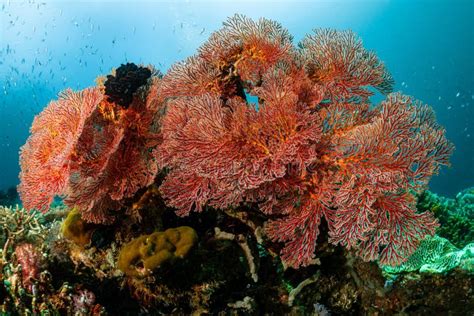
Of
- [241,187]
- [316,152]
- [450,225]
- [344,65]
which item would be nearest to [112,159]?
[241,187]

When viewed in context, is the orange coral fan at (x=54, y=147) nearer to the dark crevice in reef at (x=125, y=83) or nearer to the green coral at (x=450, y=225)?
the dark crevice in reef at (x=125, y=83)

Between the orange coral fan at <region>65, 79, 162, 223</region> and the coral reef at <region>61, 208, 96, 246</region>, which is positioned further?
the coral reef at <region>61, 208, 96, 246</region>

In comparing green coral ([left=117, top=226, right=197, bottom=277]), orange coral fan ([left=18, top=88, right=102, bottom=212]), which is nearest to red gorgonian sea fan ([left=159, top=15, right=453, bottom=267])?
green coral ([left=117, top=226, right=197, bottom=277])

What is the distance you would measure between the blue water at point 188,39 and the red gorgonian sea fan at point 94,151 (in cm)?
6474

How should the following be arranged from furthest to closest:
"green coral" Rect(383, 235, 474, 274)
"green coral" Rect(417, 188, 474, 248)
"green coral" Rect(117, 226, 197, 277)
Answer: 1. "green coral" Rect(417, 188, 474, 248)
2. "green coral" Rect(383, 235, 474, 274)
3. "green coral" Rect(117, 226, 197, 277)

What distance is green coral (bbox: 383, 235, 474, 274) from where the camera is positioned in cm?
447

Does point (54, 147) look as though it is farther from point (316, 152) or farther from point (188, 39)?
point (188, 39)

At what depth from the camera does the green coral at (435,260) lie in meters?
4.47

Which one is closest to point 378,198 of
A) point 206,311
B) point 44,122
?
point 206,311

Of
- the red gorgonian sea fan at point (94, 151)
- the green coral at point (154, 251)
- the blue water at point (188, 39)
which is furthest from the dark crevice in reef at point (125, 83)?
the blue water at point (188, 39)

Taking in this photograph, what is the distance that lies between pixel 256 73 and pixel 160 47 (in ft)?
389

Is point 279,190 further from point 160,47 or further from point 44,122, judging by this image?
point 160,47

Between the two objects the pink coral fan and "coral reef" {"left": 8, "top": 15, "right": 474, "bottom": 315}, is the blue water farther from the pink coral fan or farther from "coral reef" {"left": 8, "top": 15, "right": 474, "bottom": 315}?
the pink coral fan

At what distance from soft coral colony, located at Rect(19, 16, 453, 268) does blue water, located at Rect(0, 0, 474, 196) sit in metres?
64.4
